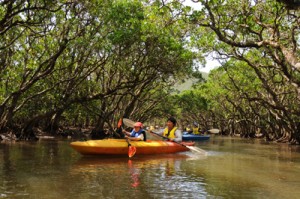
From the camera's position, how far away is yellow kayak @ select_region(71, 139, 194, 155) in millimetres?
11312

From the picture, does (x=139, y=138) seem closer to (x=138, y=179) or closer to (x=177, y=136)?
(x=177, y=136)

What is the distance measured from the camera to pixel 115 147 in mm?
11773

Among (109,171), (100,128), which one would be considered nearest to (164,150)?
(109,171)

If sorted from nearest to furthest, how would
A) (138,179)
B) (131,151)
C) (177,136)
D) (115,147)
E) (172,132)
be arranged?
(138,179)
(115,147)
(131,151)
(177,136)
(172,132)

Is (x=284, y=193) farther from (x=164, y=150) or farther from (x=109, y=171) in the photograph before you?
(x=164, y=150)

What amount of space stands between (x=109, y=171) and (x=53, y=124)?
17.0 m

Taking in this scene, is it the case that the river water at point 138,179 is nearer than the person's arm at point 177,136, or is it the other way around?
the river water at point 138,179

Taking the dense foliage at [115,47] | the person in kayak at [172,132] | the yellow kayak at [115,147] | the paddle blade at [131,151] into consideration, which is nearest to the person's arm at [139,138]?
the yellow kayak at [115,147]

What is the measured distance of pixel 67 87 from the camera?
1977 cm

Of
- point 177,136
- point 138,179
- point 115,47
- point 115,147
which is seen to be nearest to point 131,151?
point 115,147

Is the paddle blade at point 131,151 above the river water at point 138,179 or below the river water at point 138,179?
above

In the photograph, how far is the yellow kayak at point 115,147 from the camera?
11312 millimetres

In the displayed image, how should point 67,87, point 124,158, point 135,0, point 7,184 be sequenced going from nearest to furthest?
point 7,184 → point 124,158 → point 135,0 → point 67,87

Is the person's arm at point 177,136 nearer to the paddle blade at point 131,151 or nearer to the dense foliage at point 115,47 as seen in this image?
the paddle blade at point 131,151
